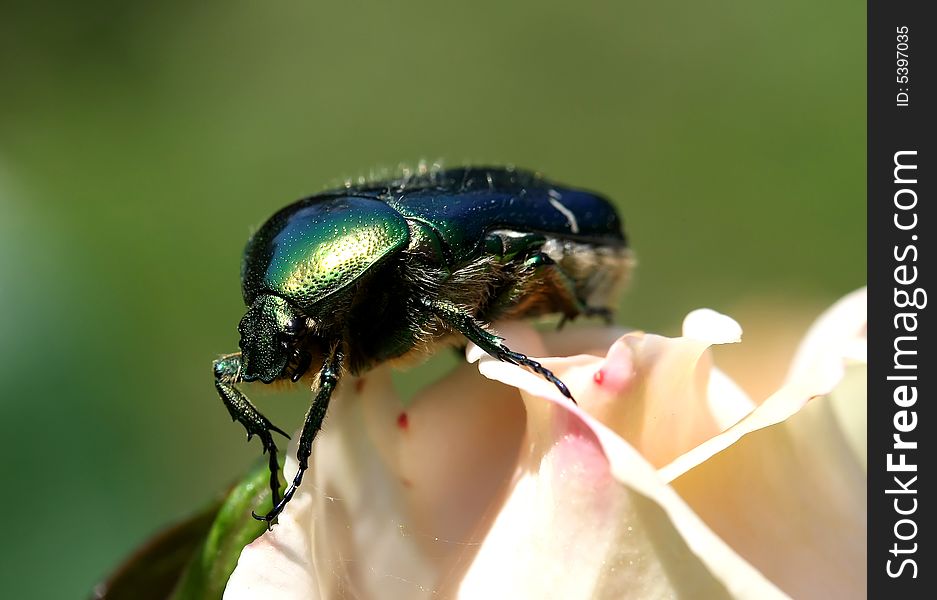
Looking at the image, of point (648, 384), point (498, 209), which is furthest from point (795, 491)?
point (498, 209)

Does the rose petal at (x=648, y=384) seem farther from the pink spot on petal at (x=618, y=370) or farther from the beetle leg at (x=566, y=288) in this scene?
the beetle leg at (x=566, y=288)

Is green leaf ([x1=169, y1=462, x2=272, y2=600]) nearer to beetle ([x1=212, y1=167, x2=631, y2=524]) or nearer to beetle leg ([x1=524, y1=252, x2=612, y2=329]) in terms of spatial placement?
beetle ([x1=212, y1=167, x2=631, y2=524])

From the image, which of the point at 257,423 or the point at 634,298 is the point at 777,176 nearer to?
the point at 634,298

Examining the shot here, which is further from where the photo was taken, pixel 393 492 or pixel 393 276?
pixel 393 276

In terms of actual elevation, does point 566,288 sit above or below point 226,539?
above

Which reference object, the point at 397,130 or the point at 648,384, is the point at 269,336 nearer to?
the point at 648,384

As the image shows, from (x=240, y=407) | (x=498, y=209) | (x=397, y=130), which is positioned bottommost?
(x=397, y=130)
